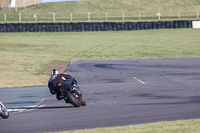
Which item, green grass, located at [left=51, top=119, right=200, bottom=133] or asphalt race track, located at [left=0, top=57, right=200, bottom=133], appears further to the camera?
asphalt race track, located at [left=0, top=57, right=200, bottom=133]

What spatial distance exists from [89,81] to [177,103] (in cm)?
689

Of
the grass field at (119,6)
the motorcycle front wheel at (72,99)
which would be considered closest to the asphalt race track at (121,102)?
the motorcycle front wheel at (72,99)

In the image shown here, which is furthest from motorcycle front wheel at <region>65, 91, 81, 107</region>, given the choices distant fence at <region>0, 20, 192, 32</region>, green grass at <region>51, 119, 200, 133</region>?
distant fence at <region>0, 20, 192, 32</region>

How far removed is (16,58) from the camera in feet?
93.9

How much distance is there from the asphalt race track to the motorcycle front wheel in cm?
15

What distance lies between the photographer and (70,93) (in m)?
11.5

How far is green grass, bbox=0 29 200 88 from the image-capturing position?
23750 mm

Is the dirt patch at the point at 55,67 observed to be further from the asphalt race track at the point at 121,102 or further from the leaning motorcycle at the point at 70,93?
the leaning motorcycle at the point at 70,93

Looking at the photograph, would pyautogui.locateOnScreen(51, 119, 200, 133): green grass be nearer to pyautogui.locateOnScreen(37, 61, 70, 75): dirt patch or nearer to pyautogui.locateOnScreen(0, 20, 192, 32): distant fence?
pyautogui.locateOnScreen(37, 61, 70, 75): dirt patch

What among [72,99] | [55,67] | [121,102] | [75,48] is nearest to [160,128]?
[72,99]

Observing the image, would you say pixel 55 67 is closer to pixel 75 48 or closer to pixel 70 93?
pixel 75 48

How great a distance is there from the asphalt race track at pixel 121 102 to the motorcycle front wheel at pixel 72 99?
0.50 feet

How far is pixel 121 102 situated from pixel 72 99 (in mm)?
1611

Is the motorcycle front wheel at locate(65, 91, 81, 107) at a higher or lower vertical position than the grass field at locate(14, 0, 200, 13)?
lower
